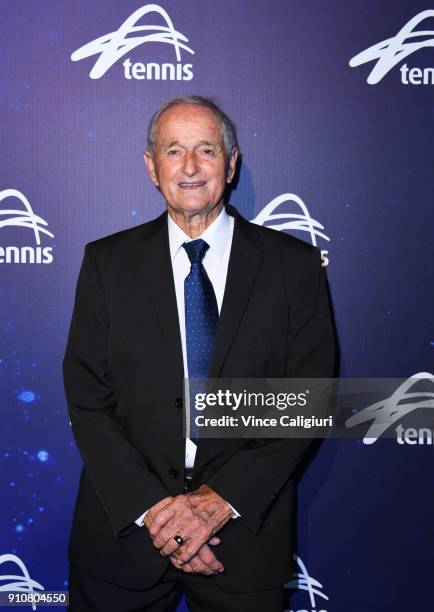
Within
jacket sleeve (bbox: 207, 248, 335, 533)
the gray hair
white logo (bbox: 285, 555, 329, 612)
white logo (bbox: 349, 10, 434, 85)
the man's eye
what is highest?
white logo (bbox: 349, 10, 434, 85)

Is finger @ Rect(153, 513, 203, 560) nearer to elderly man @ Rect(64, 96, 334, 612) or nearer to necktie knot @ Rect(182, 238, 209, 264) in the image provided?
elderly man @ Rect(64, 96, 334, 612)

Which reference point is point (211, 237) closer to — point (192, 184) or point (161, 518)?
point (192, 184)

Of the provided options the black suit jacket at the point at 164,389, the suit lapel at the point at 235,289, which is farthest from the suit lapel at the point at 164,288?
the suit lapel at the point at 235,289

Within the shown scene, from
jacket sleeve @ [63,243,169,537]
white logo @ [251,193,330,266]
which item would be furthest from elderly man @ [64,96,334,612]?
white logo @ [251,193,330,266]

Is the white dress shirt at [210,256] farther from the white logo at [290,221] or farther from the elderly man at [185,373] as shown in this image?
the white logo at [290,221]

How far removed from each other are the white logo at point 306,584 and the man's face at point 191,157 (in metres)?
1.36

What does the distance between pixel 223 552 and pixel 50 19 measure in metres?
1.77

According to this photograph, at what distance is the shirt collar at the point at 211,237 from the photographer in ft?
6.87

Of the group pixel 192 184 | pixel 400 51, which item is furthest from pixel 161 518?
pixel 400 51

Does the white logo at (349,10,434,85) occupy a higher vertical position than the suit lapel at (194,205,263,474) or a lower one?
higher

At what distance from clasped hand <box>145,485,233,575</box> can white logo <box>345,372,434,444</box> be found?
81 centimetres

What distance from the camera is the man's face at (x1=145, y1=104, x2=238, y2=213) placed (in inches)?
79.8

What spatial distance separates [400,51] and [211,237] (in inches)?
38.4

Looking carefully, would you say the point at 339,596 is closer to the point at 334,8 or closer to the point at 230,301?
the point at 230,301
